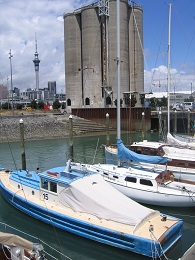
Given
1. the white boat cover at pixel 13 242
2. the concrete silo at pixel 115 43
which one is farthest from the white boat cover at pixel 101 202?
the concrete silo at pixel 115 43

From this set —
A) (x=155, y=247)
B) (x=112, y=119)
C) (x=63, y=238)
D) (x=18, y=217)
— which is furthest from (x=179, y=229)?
(x=112, y=119)

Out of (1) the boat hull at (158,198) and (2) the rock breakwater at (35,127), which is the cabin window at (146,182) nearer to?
(1) the boat hull at (158,198)

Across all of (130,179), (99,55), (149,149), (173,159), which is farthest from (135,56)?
(130,179)

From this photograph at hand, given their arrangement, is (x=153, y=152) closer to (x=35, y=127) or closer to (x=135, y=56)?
(x=35, y=127)

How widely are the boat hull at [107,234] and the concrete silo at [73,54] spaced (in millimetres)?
60296

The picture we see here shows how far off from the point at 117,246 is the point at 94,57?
60.8 meters

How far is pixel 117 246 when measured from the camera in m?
10.9

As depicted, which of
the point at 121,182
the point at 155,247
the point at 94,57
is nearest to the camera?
the point at 155,247

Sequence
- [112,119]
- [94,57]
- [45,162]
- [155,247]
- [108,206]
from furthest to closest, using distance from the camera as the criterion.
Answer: [94,57], [112,119], [45,162], [108,206], [155,247]

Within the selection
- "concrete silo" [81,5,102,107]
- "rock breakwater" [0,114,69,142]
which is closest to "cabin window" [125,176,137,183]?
"rock breakwater" [0,114,69,142]

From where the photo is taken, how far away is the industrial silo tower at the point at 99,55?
222ft

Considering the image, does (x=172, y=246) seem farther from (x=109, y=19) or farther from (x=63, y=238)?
(x=109, y=19)

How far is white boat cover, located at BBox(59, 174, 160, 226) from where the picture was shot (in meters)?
11.3

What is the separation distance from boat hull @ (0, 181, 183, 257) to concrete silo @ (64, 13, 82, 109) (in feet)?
198
